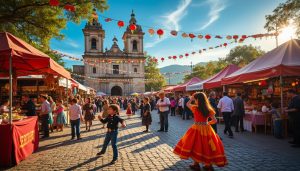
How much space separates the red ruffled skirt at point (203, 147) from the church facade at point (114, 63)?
1953 inches

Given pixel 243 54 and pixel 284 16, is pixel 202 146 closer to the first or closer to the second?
pixel 284 16

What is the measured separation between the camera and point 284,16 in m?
17.5

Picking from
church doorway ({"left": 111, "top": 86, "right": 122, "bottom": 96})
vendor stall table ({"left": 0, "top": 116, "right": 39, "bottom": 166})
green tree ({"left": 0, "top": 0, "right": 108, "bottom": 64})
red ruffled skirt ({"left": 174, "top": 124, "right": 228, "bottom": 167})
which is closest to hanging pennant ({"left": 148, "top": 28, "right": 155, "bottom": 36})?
green tree ({"left": 0, "top": 0, "right": 108, "bottom": 64})

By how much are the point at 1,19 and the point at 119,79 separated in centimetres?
4504

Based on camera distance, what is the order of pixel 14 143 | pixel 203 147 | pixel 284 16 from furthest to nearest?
pixel 284 16 < pixel 14 143 < pixel 203 147

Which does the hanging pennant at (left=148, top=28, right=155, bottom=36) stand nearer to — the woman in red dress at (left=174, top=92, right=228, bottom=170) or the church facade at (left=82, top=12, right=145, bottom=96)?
the woman in red dress at (left=174, top=92, right=228, bottom=170)

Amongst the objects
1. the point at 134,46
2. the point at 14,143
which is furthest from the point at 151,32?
the point at 134,46

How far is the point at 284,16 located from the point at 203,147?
1696 centimetres

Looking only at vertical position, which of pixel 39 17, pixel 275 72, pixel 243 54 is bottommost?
pixel 275 72

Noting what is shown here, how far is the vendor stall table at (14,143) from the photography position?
539 centimetres

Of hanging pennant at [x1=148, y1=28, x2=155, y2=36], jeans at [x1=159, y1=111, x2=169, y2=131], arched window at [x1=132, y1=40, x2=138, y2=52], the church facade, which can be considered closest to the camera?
jeans at [x1=159, y1=111, x2=169, y2=131]

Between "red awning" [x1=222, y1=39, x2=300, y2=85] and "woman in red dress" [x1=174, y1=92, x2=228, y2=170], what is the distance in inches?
217

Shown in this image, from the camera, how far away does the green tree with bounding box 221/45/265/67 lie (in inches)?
2334

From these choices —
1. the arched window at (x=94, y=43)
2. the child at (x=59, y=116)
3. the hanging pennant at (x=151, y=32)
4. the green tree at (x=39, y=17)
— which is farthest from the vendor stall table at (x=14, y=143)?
the arched window at (x=94, y=43)
